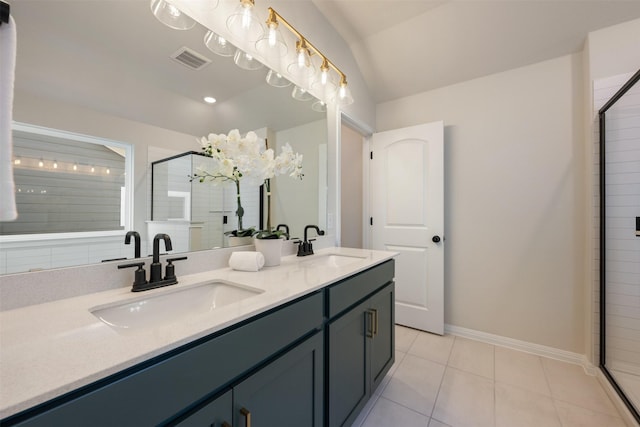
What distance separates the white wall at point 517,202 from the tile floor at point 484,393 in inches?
12.9

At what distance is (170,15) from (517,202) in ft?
8.73

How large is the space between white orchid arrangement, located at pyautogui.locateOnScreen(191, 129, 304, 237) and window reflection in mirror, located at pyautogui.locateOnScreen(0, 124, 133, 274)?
1.08 feet

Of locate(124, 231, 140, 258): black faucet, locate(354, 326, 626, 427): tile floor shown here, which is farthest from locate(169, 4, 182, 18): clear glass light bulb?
locate(354, 326, 626, 427): tile floor

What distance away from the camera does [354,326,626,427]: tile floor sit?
1430 millimetres

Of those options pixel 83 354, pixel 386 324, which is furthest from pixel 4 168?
pixel 386 324

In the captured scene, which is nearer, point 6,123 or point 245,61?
point 6,123

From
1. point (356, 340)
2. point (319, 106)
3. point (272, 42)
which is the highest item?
point (272, 42)

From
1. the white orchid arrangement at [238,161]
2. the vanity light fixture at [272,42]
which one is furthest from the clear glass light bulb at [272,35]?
the white orchid arrangement at [238,161]

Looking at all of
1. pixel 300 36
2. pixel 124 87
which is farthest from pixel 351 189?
pixel 124 87

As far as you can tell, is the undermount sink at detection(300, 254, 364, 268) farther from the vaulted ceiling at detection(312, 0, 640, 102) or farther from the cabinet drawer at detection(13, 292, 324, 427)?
the vaulted ceiling at detection(312, 0, 640, 102)

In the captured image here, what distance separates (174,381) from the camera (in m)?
0.56

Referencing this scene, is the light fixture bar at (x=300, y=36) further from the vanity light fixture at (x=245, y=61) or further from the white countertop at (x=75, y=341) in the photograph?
the white countertop at (x=75, y=341)

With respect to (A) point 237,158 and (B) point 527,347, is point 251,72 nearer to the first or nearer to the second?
(A) point 237,158

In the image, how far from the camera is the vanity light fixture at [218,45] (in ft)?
4.14
